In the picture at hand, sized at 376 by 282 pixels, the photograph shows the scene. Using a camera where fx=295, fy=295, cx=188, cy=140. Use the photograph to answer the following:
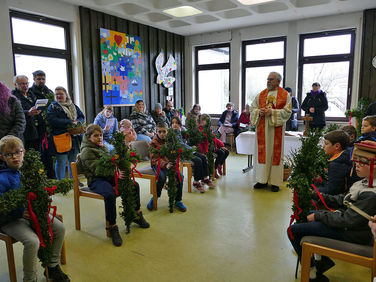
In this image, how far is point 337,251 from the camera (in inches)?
62.6

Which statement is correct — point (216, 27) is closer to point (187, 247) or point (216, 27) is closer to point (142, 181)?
point (142, 181)

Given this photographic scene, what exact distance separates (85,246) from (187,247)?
0.89 meters

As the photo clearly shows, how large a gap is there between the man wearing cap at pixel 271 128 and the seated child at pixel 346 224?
2179 mm

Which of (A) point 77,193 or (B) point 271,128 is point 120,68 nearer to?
(B) point 271,128

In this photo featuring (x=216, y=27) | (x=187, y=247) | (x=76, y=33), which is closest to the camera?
(x=187, y=247)

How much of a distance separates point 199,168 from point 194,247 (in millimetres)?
1669

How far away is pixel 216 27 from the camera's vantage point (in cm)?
751

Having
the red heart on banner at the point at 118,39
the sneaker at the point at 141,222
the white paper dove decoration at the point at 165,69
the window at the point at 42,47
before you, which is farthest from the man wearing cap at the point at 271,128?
the white paper dove decoration at the point at 165,69

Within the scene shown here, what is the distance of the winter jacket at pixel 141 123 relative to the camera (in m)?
5.91

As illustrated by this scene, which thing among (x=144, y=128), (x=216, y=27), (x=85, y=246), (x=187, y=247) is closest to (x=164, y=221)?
(x=187, y=247)

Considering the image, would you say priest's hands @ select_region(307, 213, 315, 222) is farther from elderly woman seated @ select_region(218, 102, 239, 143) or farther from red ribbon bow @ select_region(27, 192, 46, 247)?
elderly woman seated @ select_region(218, 102, 239, 143)

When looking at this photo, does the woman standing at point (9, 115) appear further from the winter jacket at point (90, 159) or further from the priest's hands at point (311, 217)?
the priest's hands at point (311, 217)

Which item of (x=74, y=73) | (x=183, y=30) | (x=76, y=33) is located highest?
(x=183, y=30)

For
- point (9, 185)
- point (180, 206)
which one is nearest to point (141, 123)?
point (180, 206)
